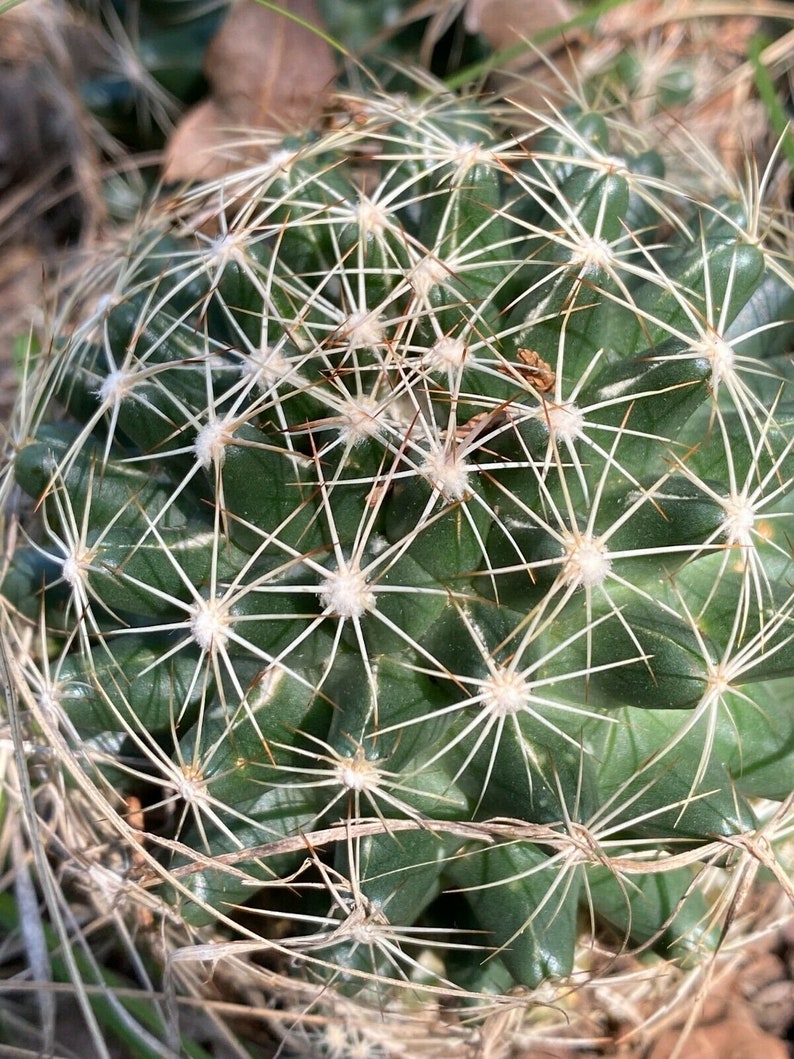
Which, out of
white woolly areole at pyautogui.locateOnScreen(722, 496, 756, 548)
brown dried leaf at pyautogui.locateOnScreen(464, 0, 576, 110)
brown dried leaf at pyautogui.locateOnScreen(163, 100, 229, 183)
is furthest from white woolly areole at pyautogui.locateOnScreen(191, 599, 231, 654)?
brown dried leaf at pyautogui.locateOnScreen(464, 0, 576, 110)

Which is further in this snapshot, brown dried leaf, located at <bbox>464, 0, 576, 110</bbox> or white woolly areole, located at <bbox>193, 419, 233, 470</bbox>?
brown dried leaf, located at <bbox>464, 0, 576, 110</bbox>

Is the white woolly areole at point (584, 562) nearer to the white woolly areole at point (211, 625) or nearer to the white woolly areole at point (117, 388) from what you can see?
the white woolly areole at point (211, 625)

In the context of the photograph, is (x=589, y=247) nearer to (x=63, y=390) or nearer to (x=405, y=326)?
(x=405, y=326)

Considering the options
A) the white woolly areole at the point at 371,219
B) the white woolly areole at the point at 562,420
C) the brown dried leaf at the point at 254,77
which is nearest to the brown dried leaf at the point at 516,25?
the brown dried leaf at the point at 254,77

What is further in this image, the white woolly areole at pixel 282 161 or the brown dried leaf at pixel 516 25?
the brown dried leaf at pixel 516 25

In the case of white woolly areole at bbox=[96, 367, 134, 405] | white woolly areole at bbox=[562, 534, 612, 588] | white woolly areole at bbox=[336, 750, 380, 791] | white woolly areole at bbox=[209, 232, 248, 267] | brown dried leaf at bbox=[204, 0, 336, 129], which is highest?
brown dried leaf at bbox=[204, 0, 336, 129]

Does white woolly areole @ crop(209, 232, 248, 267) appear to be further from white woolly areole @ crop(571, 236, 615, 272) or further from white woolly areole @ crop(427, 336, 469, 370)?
white woolly areole @ crop(571, 236, 615, 272)

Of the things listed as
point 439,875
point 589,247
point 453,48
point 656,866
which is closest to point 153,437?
point 589,247
